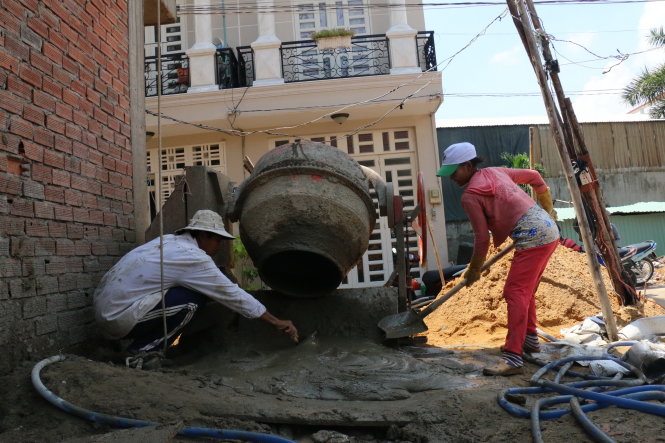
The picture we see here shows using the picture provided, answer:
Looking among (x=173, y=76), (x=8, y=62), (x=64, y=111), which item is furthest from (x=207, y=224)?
(x=173, y=76)

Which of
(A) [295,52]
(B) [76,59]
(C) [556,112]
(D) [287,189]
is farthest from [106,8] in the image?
(A) [295,52]

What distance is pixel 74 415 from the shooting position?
2252mm

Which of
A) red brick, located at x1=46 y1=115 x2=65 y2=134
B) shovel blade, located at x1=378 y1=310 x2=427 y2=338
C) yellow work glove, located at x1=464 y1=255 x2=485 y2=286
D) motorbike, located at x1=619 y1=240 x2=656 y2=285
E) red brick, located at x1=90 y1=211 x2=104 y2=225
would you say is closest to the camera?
red brick, located at x1=46 y1=115 x2=65 y2=134

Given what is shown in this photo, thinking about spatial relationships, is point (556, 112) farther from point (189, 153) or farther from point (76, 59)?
point (189, 153)

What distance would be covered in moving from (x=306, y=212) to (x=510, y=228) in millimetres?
1446

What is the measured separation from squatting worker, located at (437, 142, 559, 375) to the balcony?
6728mm

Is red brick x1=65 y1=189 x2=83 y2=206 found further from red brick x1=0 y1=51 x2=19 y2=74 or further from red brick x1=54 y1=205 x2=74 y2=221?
red brick x1=0 y1=51 x2=19 y2=74

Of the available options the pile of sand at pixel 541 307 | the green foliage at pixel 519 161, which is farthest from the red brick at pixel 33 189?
the green foliage at pixel 519 161

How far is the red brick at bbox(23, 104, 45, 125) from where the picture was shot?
2.80 m

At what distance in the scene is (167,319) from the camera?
3355 mm

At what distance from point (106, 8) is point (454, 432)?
360 cm

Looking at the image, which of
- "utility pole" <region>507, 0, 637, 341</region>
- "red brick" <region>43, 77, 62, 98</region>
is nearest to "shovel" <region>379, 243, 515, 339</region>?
"utility pole" <region>507, 0, 637, 341</region>

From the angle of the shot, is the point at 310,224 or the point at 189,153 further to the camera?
the point at 189,153

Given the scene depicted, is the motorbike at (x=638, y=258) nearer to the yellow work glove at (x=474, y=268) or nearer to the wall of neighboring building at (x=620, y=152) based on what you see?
the yellow work glove at (x=474, y=268)
